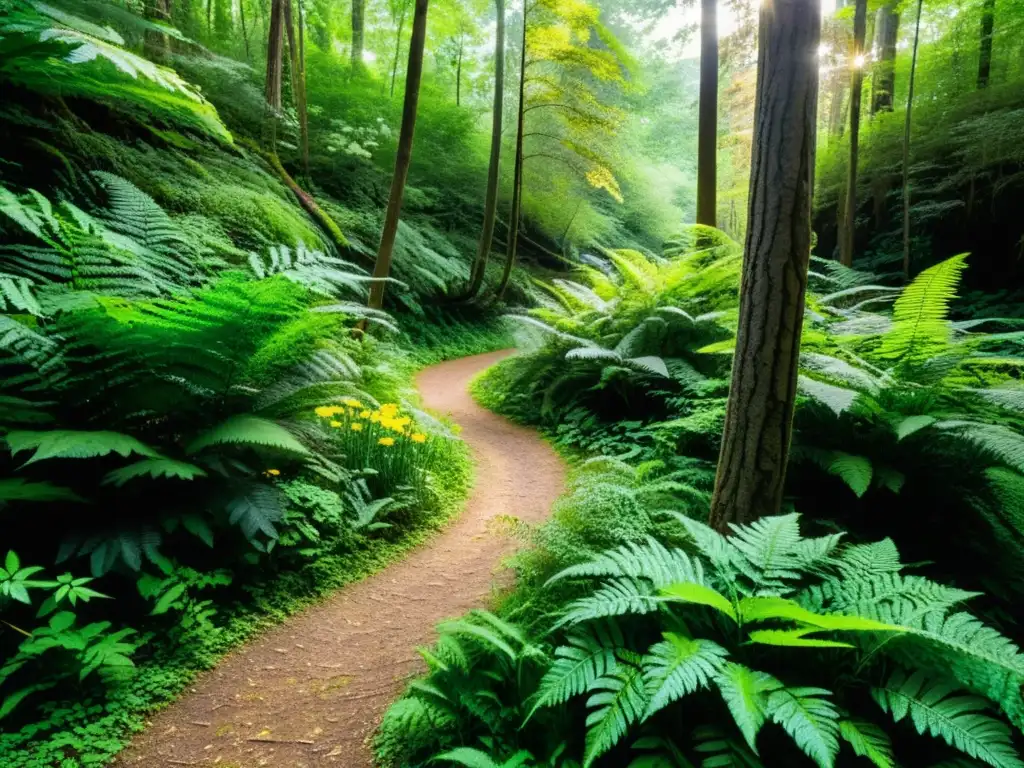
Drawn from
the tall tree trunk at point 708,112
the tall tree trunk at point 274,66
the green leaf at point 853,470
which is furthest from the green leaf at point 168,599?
the tall tree trunk at point 274,66

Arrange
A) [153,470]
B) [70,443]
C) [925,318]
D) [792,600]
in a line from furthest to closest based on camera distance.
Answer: [925,318] < [153,470] < [70,443] < [792,600]

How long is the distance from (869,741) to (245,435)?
2.74 metres

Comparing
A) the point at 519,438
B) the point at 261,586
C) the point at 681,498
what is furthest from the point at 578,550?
the point at 519,438

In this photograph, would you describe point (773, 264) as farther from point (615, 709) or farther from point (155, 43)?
point (155, 43)

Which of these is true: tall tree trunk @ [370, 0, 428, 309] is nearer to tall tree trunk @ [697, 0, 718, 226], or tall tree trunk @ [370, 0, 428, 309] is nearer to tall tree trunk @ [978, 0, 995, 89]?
tall tree trunk @ [697, 0, 718, 226]

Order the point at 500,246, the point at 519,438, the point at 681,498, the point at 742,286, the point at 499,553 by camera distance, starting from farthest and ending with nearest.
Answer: the point at 500,246 → the point at 519,438 → the point at 499,553 → the point at 681,498 → the point at 742,286

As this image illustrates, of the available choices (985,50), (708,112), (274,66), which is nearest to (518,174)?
(708,112)

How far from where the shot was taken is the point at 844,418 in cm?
344

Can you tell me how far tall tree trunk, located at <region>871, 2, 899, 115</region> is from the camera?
11.7 meters

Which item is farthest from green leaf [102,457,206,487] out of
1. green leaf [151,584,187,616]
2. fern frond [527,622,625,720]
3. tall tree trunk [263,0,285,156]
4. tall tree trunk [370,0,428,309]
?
tall tree trunk [263,0,285,156]

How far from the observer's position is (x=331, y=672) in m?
2.51

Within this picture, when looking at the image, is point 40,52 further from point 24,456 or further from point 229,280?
point 24,456

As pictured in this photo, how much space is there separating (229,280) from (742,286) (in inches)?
101

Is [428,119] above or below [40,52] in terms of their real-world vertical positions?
above
